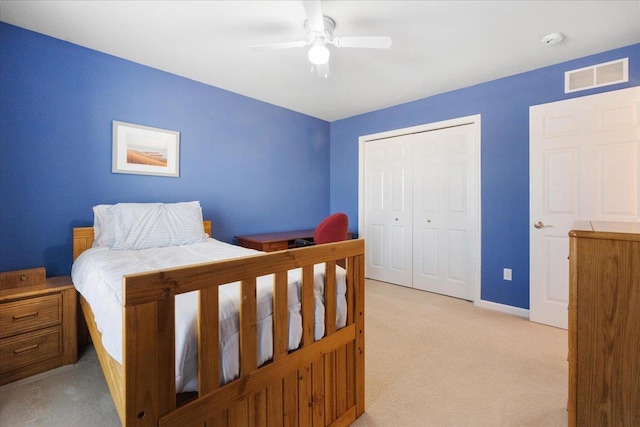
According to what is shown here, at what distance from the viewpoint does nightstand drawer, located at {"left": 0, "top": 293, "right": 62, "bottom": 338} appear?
1752 millimetres

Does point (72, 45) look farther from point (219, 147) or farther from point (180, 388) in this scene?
point (180, 388)

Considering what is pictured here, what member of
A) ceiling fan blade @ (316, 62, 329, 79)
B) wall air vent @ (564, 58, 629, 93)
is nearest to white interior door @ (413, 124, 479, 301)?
wall air vent @ (564, 58, 629, 93)

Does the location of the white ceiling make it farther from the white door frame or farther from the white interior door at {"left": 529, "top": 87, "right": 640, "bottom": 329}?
the white interior door at {"left": 529, "top": 87, "right": 640, "bottom": 329}

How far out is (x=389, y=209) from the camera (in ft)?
12.9

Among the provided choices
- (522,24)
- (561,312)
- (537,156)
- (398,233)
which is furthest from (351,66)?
(561,312)

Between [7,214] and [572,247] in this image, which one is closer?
[572,247]

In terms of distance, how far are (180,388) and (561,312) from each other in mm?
3056

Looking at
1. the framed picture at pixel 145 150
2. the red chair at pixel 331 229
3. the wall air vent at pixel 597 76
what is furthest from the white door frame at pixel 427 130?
the framed picture at pixel 145 150

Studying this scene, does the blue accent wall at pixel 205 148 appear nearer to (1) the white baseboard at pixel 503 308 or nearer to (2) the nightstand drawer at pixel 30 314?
(1) the white baseboard at pixel 503 308

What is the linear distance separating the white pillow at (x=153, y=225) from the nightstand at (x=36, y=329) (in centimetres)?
47

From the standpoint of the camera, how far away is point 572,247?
1066 millimetres

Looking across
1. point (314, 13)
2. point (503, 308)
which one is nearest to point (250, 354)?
point (314, 13)

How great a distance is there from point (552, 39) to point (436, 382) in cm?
268

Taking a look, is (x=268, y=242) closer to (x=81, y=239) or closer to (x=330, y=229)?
(x=330, y=229)
